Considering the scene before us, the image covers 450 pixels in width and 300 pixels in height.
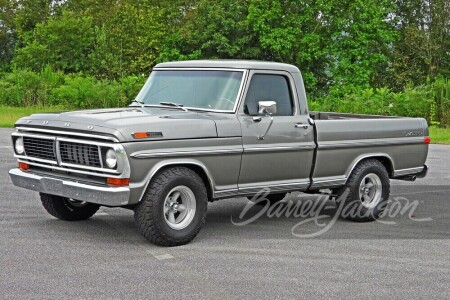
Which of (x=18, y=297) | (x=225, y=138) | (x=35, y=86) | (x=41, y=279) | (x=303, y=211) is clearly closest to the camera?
(x=18, y=297)

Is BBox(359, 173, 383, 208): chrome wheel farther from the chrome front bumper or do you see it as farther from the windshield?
the chrome front bumper

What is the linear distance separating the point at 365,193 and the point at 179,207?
9.60 ft

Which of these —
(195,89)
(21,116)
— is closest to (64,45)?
(21,116)

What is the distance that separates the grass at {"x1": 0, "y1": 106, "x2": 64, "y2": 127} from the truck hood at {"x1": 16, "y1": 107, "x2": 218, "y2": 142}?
18230mm

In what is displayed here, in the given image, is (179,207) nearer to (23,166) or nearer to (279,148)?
(279,148)

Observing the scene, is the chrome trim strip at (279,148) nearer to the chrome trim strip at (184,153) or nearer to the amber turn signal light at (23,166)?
the chrome trim strip at (184,153)

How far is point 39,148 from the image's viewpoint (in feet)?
26.1

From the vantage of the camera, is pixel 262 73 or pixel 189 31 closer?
pixel 262 73

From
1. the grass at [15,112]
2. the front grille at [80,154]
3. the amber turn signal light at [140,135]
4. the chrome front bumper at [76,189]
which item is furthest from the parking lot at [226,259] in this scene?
the grass at [15,112]

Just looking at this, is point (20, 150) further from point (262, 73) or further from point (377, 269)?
point (377, 269)

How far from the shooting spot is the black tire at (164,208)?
23.9 feet

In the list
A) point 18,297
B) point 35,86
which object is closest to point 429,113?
point 35,86

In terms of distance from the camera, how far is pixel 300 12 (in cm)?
5191

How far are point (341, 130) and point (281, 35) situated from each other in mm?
41129
